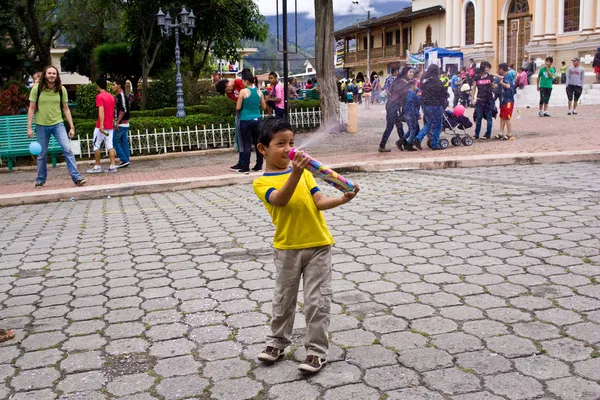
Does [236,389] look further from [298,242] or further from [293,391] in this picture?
[298,242]

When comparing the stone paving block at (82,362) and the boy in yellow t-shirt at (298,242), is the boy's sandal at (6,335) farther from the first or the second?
the boy in yellow t-shirt at (298,242)

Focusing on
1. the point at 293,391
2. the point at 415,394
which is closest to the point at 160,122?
the point at 293,391

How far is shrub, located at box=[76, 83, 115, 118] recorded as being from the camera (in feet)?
59.1

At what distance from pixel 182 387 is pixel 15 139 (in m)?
11.3

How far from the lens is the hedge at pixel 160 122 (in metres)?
14.1

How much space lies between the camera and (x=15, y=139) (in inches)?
505

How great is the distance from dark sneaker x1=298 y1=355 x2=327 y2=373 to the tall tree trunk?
48.6ft

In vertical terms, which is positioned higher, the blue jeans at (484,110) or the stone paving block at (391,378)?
the blue jeans at (484,110)

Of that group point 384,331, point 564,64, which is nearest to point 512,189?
point 384,331

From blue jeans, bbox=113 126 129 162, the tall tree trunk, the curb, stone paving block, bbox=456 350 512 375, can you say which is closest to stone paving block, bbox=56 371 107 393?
stone paving block, bbox=456 350 512 375

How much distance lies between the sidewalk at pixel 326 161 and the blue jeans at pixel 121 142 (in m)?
0.31

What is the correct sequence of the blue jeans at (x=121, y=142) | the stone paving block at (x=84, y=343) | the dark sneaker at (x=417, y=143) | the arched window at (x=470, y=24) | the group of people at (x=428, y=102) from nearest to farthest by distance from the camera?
the stone paving block at (x=84, y=343) → the blue jeans at (x=121, y=142) → the group of people at (x=428, y=102) → the dark sneaker at (x=417, y=143) → the arched window at (x=470, y=24)

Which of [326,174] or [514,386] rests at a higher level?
[326,174]

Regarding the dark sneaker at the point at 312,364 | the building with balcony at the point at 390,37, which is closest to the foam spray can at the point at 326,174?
the dark sneaker at the point at 312,364
